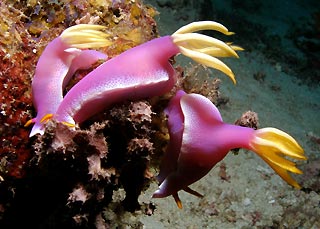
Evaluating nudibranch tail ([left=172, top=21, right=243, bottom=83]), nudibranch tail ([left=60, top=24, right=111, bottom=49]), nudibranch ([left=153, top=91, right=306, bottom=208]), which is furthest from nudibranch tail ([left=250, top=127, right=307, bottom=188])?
nudibranch tail ([left=60, top=24, right=111, bottom=49])

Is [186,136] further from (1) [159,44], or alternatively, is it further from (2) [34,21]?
(2) [34,21]

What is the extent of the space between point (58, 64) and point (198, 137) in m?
0.74

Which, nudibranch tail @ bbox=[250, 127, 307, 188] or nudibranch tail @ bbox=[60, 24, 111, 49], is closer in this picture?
nudibranch tail @ bbox=[250, 127, 307, 188]

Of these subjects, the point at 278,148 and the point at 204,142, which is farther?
the point at 204,142

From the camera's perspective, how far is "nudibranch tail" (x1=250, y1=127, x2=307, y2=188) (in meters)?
1.61

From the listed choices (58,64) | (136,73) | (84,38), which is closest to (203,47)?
(136,73)

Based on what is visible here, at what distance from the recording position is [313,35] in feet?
29.5

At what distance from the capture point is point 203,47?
1.71m

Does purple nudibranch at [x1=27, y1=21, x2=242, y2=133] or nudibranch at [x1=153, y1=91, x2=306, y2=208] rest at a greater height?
purple nudibranch at [x1=27, y1=21, x2=242, y2=133]

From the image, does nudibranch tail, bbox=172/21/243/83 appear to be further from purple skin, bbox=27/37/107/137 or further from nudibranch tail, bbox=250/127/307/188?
purple skin, bbox=27/37/107/137

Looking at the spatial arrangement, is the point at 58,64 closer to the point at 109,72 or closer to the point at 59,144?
the point at 109,72

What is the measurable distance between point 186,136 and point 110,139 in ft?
1.25

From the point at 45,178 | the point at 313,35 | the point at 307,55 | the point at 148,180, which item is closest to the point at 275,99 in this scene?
the point at 307,55

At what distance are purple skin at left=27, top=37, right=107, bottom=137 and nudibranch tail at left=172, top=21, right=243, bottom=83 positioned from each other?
468 millimetres
